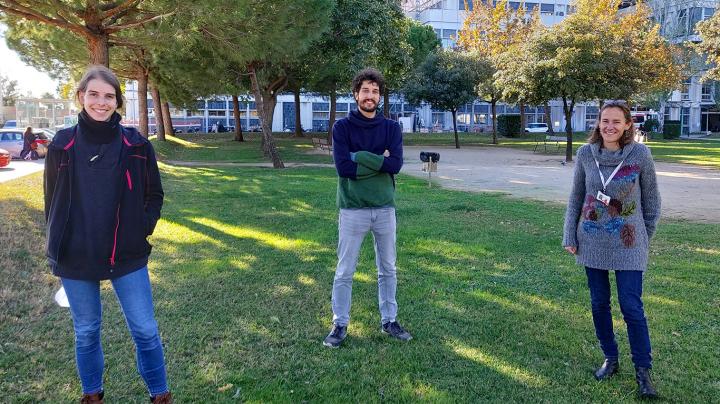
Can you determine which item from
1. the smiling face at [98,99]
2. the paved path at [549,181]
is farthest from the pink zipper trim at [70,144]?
the paved path at [549,181]

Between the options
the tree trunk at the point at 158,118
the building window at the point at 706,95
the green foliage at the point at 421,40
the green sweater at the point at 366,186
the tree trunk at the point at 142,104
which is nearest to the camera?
the green sweater at the point at 366,186

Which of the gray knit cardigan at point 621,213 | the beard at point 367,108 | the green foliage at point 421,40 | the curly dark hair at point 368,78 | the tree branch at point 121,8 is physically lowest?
the gray knit cardigan at point 621,213

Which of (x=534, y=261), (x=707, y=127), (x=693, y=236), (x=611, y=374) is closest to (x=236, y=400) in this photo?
(x=611, y=374)

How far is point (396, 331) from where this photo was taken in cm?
425

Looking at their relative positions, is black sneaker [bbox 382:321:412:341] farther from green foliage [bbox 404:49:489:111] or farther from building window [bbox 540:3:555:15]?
building window [bbox 540:3:555:15]

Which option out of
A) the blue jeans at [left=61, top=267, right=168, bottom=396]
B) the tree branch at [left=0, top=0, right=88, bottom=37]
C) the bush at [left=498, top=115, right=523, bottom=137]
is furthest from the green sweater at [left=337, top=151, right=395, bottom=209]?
the bush at [left=498, top=115, right=523, bottom=137]

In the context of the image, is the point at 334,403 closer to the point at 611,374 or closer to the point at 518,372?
the point at 518,372

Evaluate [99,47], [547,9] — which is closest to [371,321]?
[99,47]

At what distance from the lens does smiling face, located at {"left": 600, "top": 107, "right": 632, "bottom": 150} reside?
3.46 m

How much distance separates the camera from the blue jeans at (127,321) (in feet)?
9.69

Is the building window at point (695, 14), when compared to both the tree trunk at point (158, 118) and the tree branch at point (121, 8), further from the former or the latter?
the tree branch at point (121, 8)

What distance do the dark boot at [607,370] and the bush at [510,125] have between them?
4318 centimetres

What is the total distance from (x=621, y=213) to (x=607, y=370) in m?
0.95

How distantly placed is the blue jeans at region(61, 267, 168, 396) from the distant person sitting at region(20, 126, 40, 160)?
2309 cm
